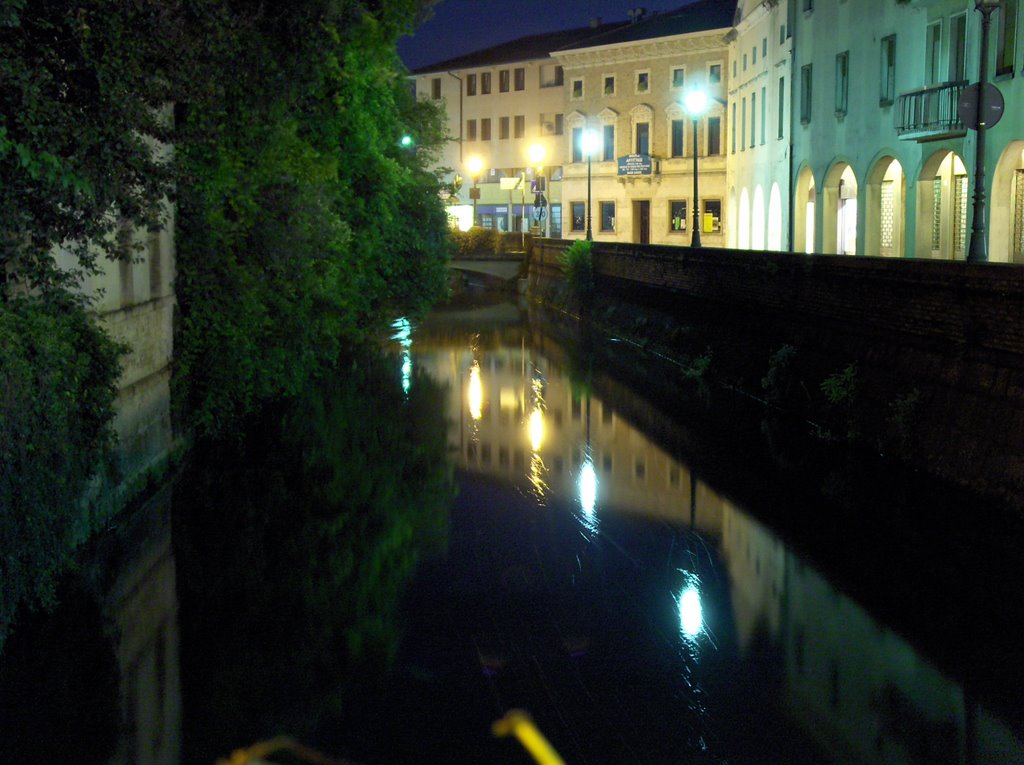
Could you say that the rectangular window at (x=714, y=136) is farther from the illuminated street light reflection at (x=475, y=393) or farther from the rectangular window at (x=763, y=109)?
the illuminated street light reflection at (x=475, y=393)

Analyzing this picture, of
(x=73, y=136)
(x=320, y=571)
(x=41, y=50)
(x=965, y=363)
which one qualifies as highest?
(x=41, y=50)

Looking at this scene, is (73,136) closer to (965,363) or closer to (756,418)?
(965,363)

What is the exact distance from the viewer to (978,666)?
28.1 ft

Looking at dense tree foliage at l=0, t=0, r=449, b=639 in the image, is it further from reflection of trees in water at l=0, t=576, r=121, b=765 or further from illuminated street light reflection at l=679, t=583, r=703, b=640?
illuminated street light reflection at l=679, t=583, r=703, b=640

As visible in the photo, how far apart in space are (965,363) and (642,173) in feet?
173

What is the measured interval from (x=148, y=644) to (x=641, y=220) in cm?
6126

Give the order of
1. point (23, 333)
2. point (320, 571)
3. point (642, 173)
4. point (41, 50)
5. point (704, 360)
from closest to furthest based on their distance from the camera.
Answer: point (23, 333) → point (41, 50) → point (320, 571) → point (704, 360) → point (642, 173)

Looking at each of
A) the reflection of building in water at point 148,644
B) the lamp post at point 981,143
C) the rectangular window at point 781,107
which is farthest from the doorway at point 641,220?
the reflection of building in water at point 148,644

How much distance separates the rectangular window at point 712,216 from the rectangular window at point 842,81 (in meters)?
26.1

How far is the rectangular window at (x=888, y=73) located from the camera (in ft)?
108

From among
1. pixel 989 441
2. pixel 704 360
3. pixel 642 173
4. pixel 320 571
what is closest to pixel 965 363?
pixel 989 441

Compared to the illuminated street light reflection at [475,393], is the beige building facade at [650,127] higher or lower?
higher

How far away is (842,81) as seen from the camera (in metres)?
37.2

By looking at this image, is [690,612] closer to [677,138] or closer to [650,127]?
[677,138]
